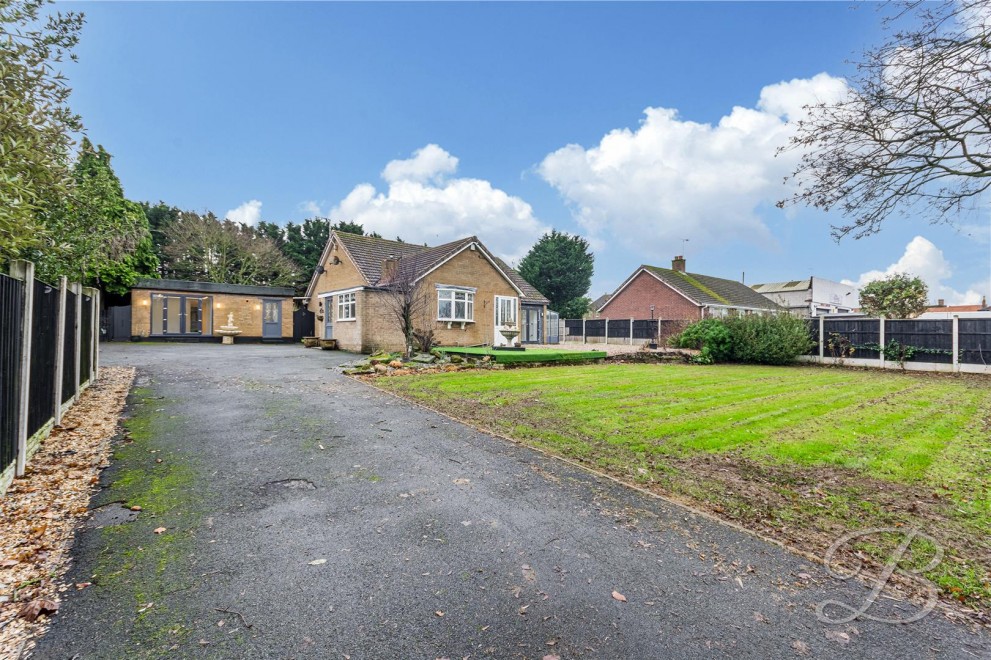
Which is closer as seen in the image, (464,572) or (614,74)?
(464,572)

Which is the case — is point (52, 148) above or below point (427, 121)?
below

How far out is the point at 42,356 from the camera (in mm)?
5156

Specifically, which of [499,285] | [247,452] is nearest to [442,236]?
[499,285]

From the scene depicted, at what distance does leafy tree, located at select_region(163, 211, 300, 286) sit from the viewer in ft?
114

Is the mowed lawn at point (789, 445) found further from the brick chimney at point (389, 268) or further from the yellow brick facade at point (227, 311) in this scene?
the yellow brick facade at point (227, 311)

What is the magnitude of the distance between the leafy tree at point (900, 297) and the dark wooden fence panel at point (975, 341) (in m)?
13.2

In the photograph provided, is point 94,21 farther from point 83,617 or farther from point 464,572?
point 464,572

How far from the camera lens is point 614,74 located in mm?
15836

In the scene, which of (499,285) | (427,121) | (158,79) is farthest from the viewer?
(499,285)

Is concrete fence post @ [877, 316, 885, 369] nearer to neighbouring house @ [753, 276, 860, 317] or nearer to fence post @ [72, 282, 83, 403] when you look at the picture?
fence post @ [72, 282, 83, 403]

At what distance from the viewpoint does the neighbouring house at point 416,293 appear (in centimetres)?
2048

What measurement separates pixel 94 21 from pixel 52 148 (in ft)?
7.45

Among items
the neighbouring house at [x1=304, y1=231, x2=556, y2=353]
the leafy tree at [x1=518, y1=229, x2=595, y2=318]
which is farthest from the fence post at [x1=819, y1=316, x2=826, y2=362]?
the leafy tree at [x1=518, y1=229, x2=595, y2=318]

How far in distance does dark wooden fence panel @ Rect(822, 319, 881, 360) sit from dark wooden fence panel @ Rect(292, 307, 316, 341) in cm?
2861
